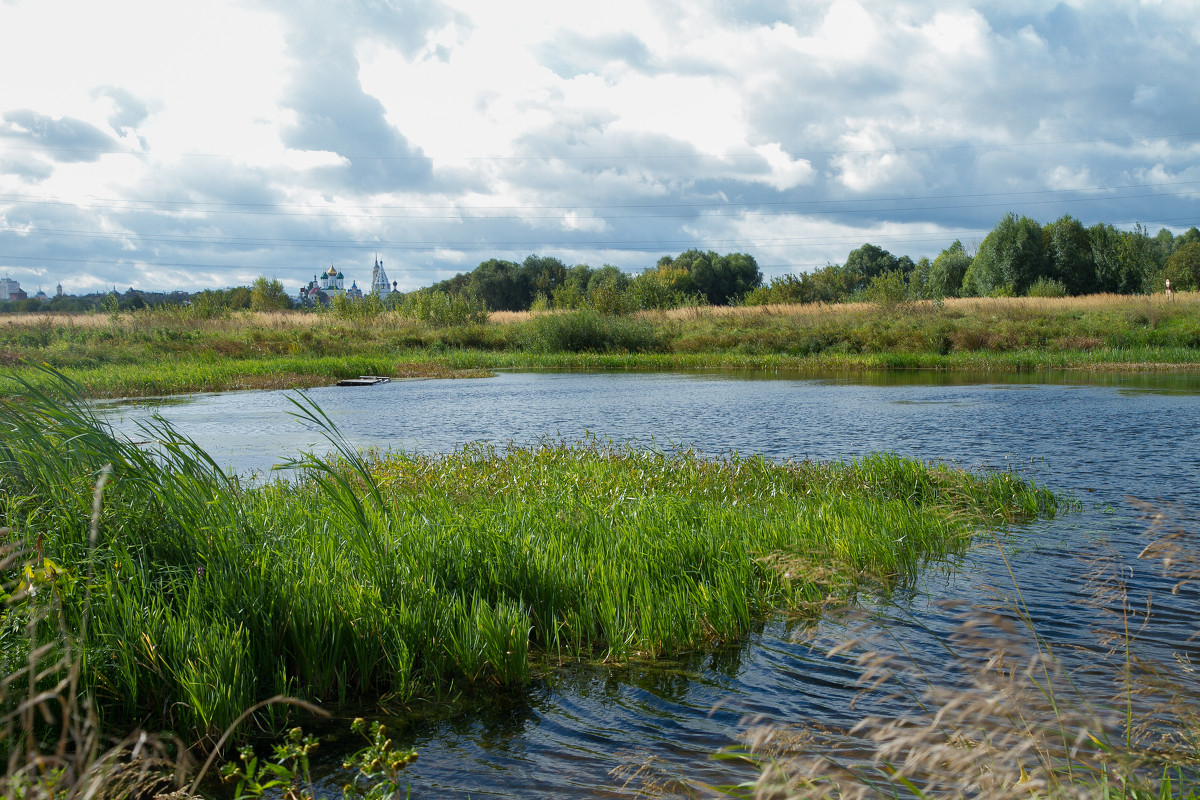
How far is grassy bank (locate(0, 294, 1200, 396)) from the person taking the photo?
40.2 meters

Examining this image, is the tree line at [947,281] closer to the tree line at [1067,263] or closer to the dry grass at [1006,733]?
the tree line at [1067,263]

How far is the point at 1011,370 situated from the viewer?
39906 mm

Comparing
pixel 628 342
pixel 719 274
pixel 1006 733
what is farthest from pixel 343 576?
pixel 719 274

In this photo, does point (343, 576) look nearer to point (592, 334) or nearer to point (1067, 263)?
point (592, 334)

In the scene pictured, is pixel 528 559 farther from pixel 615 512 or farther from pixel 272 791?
pixel 272 791

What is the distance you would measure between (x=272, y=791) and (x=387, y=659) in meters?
1.07

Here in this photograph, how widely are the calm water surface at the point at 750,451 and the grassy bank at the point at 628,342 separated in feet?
23.1

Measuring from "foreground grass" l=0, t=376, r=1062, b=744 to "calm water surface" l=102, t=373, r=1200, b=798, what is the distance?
413mm

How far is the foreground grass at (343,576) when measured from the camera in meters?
4.34

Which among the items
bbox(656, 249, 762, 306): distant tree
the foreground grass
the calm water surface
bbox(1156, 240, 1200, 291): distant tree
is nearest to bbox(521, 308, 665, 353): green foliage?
the calm water surface

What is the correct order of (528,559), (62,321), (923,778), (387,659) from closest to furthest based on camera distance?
(923,778)
(387,659)
(528,559)
(62,321)

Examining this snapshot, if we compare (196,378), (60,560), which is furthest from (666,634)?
(196,378)

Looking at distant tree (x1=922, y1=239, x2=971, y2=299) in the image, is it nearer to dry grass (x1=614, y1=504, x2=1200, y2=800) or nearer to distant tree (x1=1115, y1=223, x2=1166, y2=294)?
distant tree (x1=1115, y1=223, x2=1166, y2=294)

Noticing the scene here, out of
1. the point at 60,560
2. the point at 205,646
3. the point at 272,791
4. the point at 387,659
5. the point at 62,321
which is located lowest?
the point at 272,791
